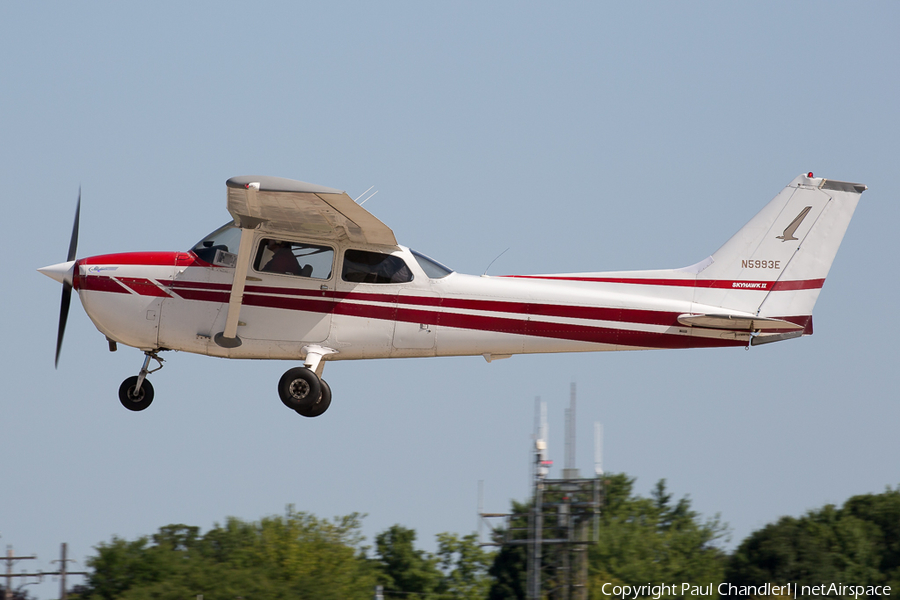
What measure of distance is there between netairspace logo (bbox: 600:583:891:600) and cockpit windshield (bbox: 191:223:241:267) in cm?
2995

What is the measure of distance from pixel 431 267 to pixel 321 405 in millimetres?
2135

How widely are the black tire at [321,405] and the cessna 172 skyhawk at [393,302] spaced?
2cm

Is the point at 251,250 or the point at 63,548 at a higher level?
the point at 251,250

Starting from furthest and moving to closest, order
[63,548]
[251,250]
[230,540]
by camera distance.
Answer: [230,540]
[63,548]
[251,250]

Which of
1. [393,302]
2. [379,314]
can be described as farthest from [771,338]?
[379,314]

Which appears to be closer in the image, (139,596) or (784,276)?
(784,276)

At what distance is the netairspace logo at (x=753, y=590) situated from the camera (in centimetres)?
4097

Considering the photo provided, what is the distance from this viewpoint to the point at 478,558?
49719 millimetres

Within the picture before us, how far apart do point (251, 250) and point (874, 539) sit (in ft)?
131

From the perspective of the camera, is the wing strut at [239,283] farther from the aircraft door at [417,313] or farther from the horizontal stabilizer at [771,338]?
the horizontal stabilizer at [771,338]

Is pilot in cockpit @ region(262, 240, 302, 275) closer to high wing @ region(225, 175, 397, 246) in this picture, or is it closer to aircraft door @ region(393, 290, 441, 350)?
high wing @ region(225, 175, 397, 246)

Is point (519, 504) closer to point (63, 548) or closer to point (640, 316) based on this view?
point (63, 548)

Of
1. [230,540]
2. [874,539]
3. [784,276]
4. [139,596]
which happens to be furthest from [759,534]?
[784,276]

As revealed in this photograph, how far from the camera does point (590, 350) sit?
1379 cm
